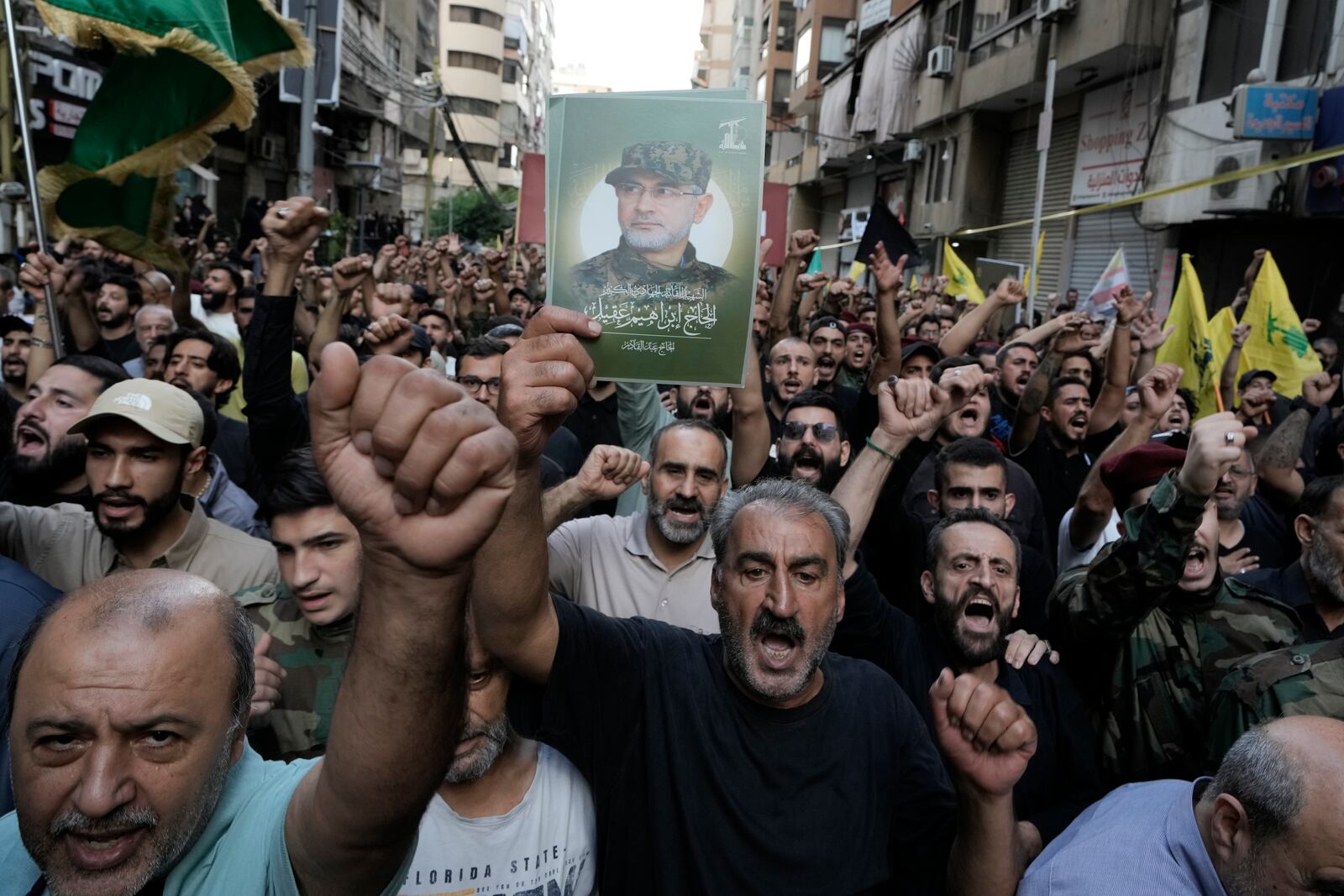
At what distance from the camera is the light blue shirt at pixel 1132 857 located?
1878mm

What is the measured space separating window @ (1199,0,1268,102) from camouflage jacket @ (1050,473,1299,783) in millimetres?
11526

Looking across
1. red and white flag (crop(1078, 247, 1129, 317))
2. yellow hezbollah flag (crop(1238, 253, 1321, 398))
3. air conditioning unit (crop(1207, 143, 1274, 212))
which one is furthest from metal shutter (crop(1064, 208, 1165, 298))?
yellow hezbollah flag (crop(1238, 253, 1321, 398))

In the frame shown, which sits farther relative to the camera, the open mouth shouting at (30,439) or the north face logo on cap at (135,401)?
the open mouth shouting at (30,439)

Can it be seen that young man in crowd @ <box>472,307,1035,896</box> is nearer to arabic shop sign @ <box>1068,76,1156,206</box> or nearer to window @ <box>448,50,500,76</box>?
arabic shop sign @ <box>1068,76,1156,206</box>

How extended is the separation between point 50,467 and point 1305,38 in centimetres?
1277

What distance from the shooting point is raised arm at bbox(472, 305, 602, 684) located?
5.85 ft

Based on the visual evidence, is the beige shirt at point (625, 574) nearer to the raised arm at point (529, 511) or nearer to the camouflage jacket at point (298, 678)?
the camouflage jacket at point (298, 678)

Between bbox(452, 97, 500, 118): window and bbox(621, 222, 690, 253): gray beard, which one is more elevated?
bbox(452, 97, 500, 118): window

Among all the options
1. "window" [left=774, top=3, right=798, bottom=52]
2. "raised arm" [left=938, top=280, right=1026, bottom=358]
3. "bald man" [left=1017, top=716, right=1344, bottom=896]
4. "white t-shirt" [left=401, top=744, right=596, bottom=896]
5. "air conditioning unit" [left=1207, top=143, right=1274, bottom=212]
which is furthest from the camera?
"window" [left=774, top=3, right=798, bottom=52]

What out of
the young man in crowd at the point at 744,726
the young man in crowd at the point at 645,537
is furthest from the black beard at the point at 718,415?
the young man in crowd at the point at 744,726

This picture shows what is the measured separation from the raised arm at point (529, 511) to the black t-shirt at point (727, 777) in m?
0.10

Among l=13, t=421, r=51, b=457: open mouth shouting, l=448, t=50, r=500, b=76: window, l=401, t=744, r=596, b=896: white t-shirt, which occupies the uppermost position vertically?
l=448, t=50, r=500, b=76: window

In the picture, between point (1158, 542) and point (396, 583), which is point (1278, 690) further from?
point (396, 583)

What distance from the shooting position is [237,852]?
4.75 feet
